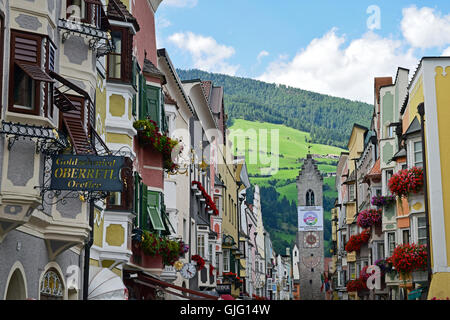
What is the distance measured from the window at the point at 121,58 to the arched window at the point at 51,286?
7977 mm

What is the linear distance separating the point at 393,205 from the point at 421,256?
11.1 meters

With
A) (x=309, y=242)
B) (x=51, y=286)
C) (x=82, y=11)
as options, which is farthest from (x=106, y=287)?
(x=309, y=242)

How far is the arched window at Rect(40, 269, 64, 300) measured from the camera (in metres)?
16.6

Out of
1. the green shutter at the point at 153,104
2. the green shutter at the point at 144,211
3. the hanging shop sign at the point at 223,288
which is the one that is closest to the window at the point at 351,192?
the hanging shop sign at the point at 223,288

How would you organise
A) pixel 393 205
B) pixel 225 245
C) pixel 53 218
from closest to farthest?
pixel 53 218 < pixel 393 205 < pixel 225 245

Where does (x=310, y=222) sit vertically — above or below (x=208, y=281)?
above

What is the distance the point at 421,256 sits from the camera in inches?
1318

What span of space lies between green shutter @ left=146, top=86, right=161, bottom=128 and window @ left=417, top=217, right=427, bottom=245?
44.1 feet

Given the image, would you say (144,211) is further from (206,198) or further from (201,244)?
(206,198)

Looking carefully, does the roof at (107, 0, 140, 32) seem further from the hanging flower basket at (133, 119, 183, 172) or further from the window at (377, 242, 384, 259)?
the window at (377, 242, 384, 259)

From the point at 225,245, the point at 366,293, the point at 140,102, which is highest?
the point at 140,102

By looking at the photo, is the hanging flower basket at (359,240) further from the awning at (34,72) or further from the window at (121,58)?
the awning at (34,72)
